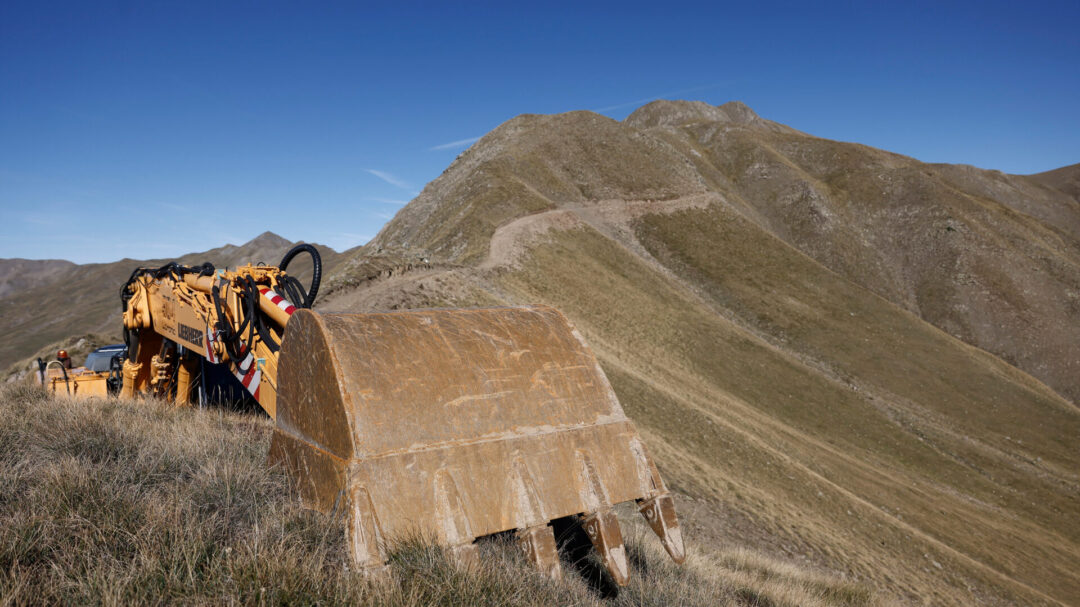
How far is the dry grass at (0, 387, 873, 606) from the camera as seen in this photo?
2.40m

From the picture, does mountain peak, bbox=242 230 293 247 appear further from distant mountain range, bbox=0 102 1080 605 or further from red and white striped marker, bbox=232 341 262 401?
red and white striped marker, bbox=232 341 262 401

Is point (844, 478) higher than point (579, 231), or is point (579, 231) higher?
point (579, 231)

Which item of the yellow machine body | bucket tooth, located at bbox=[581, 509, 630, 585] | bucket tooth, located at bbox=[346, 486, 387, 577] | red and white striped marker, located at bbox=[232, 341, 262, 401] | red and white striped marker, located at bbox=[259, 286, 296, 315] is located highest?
red and white striped marker, located at bbox=[259, 286, 296, 315]

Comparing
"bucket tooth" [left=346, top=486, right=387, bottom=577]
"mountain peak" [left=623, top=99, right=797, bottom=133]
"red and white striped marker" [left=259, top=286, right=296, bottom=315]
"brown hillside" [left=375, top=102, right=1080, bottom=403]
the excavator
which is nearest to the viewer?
"bucket tooth" [left=346, top=486, right=387, bottom=577]

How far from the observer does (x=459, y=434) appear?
333cm

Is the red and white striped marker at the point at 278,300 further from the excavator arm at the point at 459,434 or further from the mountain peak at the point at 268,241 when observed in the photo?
the mountain peak at the point at 268,241

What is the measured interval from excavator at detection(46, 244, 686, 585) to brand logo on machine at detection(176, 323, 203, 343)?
8.53 ft

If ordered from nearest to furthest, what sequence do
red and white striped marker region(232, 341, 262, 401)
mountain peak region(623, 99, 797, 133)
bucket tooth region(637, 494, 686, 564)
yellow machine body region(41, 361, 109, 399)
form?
bucket tooth region(637, 494, 686, 564) → red and white striped marker region(232, 341, 262, 401) → yellow machine body region(41, 361, 109, 399) → mountain peak region(623, 99, 797, 133)

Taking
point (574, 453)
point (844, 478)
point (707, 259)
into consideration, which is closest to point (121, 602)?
point (574, 453)

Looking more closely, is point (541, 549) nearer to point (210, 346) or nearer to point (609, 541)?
point (609, 541)

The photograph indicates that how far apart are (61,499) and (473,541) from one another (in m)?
2.20

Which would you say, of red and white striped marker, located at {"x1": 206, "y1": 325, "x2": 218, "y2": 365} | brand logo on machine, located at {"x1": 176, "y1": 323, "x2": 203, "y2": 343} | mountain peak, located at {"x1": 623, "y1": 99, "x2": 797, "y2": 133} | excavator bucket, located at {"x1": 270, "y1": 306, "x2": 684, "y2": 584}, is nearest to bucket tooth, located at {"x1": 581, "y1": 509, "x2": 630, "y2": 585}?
excavator bucket, located at {"x1": 270, "y1": 306, "x2": 684, "y2": 584}

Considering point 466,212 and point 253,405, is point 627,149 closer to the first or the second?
point 466,212

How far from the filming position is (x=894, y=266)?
5266 centimetres
